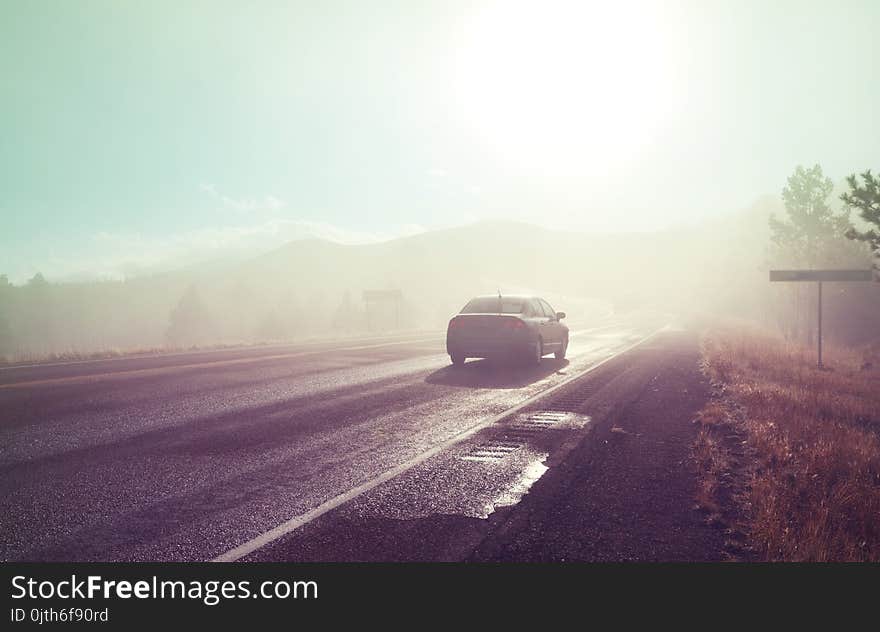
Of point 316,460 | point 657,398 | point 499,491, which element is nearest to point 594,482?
point 499,491

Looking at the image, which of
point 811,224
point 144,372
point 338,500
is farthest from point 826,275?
point 811,224

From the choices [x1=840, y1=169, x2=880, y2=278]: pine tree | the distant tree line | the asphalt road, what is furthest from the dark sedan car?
the distant tree line

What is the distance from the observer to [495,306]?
540 inches

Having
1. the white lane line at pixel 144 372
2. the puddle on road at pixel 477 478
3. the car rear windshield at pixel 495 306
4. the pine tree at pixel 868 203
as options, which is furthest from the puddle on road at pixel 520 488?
the pine tree at pixel 868 203

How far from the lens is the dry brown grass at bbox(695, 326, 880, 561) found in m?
3.43

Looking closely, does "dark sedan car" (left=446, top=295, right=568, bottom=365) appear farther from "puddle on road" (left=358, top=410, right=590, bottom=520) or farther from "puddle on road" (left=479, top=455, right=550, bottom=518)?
"puddle on road" (left=479, top=455, right=550, bottom=518)

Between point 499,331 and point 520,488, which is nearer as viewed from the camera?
point 520,488

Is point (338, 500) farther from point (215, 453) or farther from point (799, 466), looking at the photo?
point (799, 466)

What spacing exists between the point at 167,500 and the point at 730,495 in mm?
4496

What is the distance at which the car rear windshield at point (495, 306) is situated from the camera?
1351 cm

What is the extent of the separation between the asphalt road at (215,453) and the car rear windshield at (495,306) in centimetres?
217

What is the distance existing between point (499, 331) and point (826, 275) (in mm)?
9391

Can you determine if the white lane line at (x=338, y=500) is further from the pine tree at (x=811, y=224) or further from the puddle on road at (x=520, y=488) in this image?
the pine tree at (x=811, y=224)

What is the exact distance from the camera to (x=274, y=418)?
739cm
